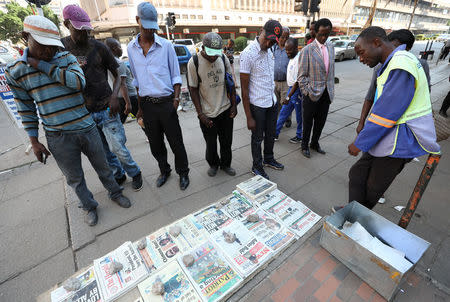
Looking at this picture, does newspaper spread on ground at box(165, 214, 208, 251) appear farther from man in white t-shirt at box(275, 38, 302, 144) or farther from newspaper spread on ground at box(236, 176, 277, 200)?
man in white t-shirt at box(275, 38, 302, 144)

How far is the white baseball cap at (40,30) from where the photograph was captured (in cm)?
154

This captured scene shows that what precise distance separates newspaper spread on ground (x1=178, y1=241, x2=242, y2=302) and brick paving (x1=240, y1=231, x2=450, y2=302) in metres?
0.16

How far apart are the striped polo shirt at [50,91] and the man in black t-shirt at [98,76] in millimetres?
328

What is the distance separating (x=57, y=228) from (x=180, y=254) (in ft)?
5.01

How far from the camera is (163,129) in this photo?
268cm

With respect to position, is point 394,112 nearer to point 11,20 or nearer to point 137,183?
point 137,183

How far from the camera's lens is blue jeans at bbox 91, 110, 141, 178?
245 cm

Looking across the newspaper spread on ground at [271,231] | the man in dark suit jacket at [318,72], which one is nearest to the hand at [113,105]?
the newspaper spread on ground at [271,231]

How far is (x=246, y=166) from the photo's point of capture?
3322mm

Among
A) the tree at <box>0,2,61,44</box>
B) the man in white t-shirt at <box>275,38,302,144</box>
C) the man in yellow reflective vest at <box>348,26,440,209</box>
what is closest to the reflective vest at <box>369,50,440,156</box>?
the man in yellow reflective vest at <box>348,26,440,209</box>

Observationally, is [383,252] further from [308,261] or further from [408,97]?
[408,97]

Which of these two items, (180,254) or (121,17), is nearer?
(180,254)

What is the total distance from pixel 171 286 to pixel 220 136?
6.05 ft

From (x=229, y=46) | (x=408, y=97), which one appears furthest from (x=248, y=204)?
(x=229, y=46)
